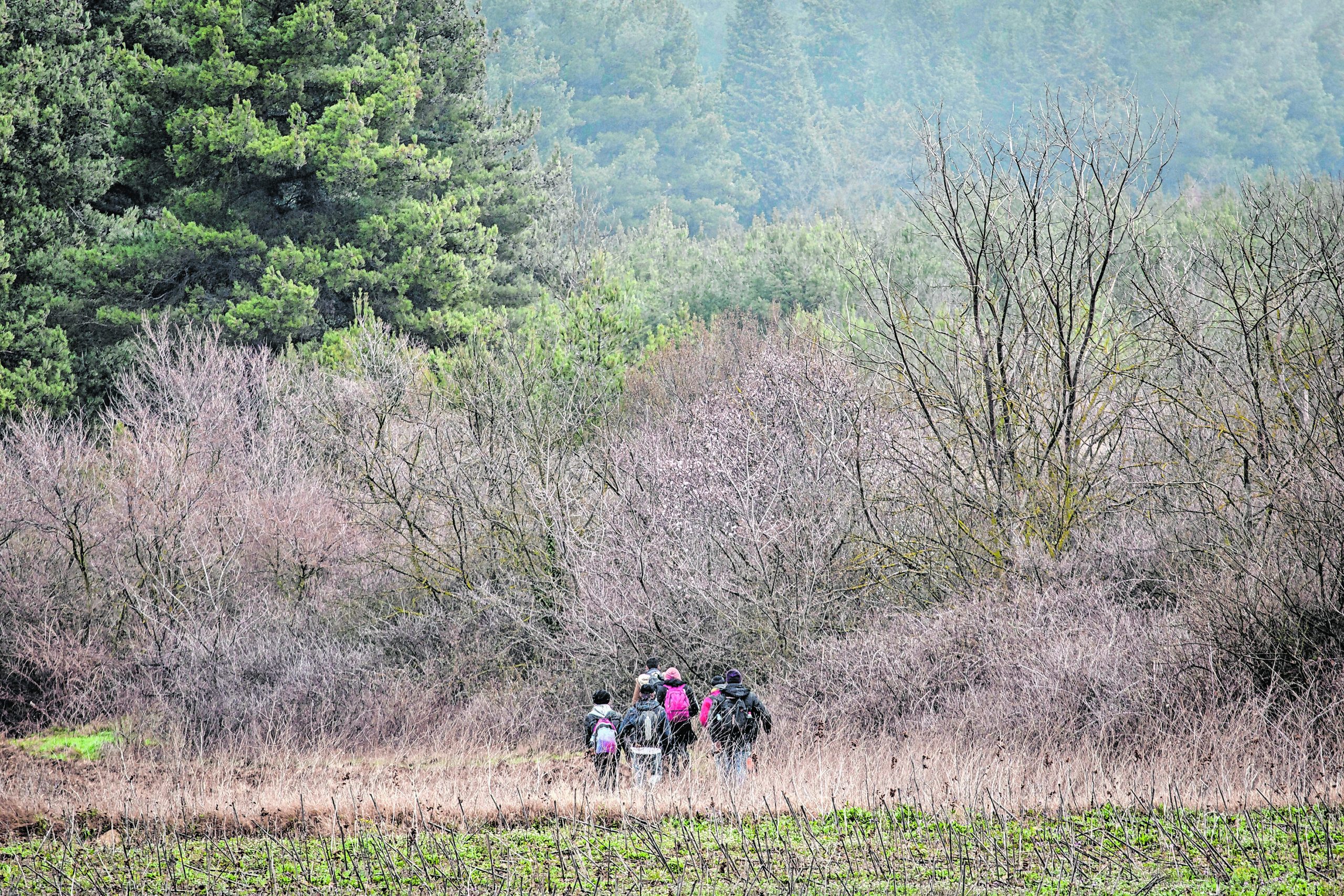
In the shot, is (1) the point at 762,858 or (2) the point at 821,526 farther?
(2) the point at 821,526

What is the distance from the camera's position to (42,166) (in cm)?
2438

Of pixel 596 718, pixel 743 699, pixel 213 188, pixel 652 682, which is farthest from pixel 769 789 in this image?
pixel 213 188

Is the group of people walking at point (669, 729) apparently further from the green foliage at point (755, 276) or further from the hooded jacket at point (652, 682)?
the green foliage at point (755, 276)

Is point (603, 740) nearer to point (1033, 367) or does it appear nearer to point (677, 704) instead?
point (677, 704)

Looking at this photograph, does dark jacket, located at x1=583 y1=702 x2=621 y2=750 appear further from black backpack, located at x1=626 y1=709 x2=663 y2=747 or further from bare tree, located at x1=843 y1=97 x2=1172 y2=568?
bare tree, located at x1=843 y1=97 x2=1172 y2=568

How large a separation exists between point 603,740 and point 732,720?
1.13m

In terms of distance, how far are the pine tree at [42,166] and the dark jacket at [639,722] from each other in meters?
16.3

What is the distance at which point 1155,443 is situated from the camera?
15.3 m

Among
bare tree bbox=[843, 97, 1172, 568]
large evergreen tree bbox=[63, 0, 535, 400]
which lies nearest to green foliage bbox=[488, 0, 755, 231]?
large evergreen tree bbox=[63, 0, 535, 400]

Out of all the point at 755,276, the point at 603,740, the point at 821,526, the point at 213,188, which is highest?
the point at 213,188

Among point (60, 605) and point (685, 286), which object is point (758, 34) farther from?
point (60, 605)

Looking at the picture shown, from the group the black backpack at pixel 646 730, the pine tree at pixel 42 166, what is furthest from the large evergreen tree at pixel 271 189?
the black backpack at pixel 646 730

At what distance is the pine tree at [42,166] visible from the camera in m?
23.5

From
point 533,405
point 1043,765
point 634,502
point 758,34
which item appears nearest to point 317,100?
point 533,405
